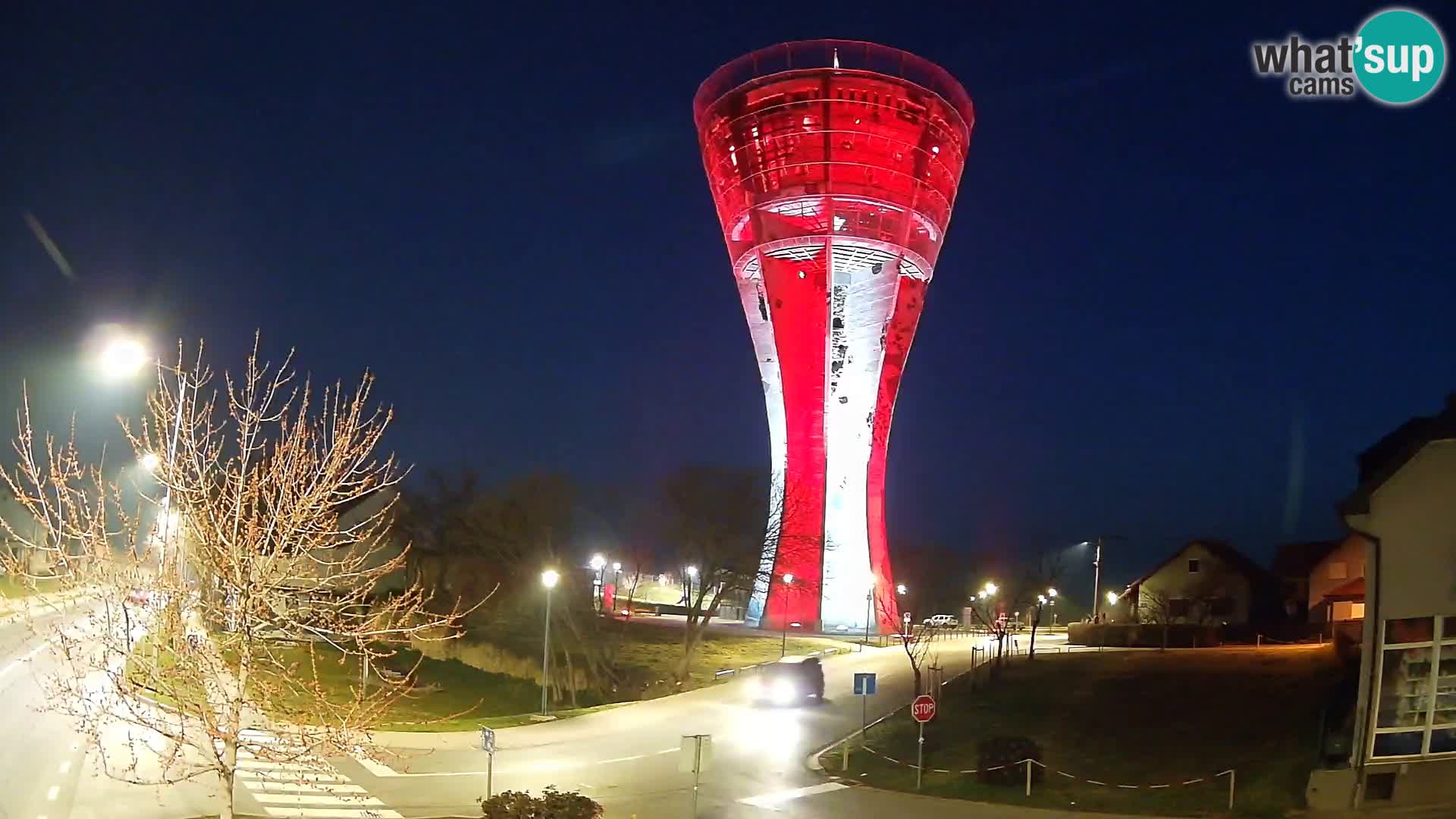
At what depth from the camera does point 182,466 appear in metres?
11.2

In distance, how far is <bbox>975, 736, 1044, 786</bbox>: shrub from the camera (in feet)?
67.3

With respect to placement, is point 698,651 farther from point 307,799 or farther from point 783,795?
point 307,799

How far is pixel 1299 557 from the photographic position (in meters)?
66.0

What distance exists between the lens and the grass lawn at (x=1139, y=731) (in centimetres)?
1934

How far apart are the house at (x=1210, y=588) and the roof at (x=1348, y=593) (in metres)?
6.33

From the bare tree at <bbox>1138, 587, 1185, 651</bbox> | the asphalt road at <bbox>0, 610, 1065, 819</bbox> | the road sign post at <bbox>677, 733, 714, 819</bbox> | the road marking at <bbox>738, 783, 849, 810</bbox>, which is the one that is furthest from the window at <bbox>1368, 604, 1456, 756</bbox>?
the bare tree at <bbox>1138, 587, 1185, 651</bbox>

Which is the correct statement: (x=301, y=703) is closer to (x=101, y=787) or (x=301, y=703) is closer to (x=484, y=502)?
(x=101, y=787)

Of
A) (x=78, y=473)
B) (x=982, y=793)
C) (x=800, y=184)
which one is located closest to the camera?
(x=78, y=473)

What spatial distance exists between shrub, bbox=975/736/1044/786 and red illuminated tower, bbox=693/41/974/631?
33.1 meters

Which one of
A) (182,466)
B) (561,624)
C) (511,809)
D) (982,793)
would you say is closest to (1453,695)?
(982,793)

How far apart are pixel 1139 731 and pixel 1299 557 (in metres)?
48.8

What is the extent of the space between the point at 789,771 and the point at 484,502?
36.6 m

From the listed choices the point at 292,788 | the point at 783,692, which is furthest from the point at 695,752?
the point at 783,692

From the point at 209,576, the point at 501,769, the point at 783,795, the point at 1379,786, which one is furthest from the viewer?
the point at 501,769
